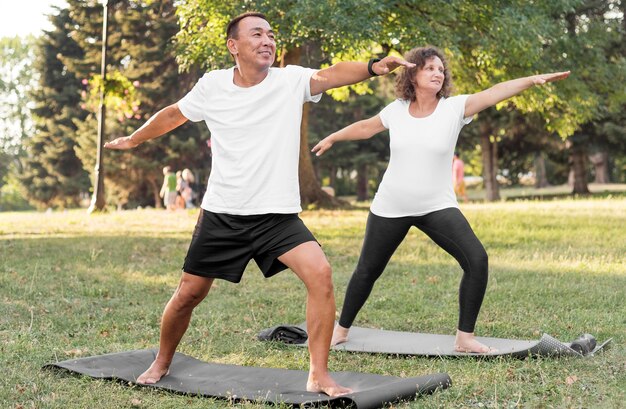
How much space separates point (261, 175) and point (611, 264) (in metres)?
7.67

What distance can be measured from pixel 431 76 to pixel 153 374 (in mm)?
2874

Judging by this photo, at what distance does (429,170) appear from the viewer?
611 centimetres

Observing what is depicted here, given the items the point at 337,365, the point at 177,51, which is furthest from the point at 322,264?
the point at 177,51

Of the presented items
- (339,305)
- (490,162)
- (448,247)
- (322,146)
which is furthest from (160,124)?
(490,162)

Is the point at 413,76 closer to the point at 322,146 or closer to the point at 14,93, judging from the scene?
the point at 322,146

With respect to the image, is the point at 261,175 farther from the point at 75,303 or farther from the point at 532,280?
the point at 532,280

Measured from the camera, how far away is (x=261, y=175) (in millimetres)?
4879

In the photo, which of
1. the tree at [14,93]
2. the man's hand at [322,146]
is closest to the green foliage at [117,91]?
the man's hand at [322,146]

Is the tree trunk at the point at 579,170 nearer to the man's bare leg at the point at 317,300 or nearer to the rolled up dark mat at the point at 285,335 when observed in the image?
the rolled up dark mat at the point at 285,335

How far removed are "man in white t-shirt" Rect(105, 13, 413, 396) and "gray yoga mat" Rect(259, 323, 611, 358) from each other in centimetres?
152

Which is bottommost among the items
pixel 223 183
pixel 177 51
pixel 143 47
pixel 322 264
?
pixel 322 264

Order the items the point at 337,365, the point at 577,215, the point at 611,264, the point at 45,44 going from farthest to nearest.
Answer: the point at 45,44 → the point at 577,215 → the point at 611,264 → the point at 337,365

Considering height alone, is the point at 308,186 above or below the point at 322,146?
below

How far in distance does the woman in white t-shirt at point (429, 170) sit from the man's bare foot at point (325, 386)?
62.1 inches
